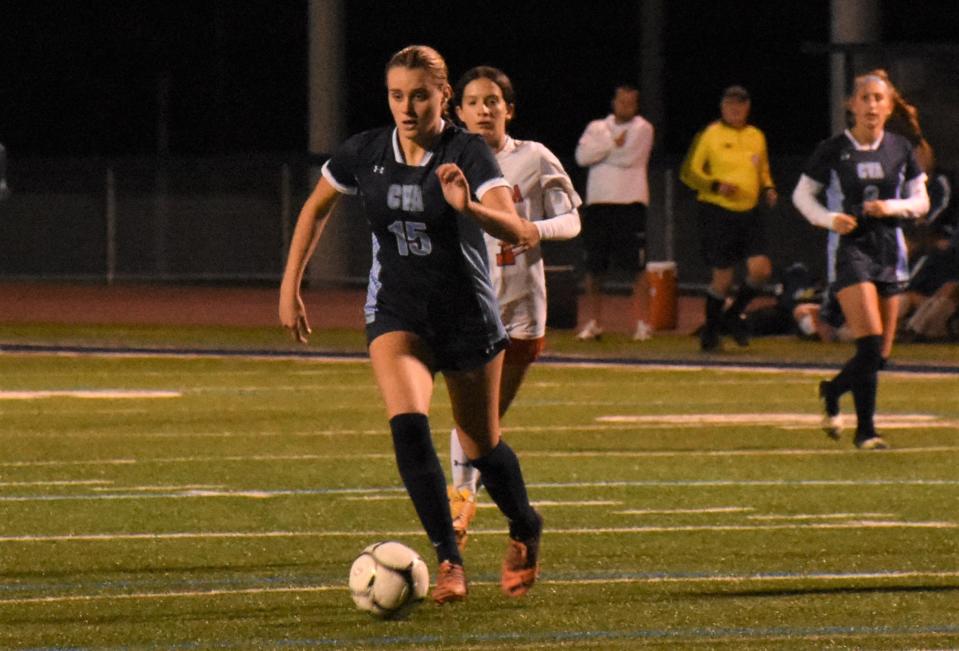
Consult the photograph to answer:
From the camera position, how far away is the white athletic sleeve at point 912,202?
13.6 metres

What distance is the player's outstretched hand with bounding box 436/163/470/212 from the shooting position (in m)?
8.38

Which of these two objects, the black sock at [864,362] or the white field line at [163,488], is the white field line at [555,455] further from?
the white field line at [163,488]

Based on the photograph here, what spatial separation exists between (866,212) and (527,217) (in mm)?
3335

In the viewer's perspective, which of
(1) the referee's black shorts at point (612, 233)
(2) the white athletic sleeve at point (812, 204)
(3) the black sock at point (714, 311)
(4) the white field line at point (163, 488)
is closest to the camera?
(4) the white field line at point (163, 488)

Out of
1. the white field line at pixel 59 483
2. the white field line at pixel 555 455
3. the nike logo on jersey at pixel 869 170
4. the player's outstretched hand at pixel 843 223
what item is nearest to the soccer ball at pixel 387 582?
the white field line at pixel 59 483

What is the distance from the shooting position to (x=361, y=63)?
208 ft

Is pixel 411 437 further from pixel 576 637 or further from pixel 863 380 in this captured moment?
pixel 863 380

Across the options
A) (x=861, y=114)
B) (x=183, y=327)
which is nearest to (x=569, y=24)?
(x=183, y=327)

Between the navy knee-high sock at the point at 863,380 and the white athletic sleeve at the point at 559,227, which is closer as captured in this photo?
the white athletic sleeve at the point at 559,227

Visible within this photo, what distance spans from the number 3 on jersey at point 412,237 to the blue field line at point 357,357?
35.7ft

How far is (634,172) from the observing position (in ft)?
72.6

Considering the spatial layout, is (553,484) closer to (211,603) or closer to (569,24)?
(211,603)

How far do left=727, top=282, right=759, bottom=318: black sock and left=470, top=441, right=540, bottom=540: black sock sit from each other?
12245 millimetres

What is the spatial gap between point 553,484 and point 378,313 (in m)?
3.76
